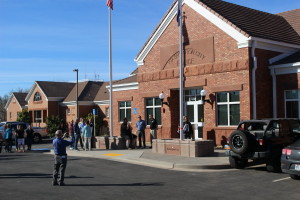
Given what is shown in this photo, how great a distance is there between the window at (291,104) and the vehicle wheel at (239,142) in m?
6.96

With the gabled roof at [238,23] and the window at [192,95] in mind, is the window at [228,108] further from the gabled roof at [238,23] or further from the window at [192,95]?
the gabled roof at [238,23]

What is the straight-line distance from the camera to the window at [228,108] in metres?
19.2

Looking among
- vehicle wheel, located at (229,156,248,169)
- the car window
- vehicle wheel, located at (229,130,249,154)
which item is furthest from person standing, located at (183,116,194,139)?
vehicle wheel, located at (229,130,249,154)

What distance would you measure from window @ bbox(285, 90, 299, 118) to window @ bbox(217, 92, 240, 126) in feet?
7.89

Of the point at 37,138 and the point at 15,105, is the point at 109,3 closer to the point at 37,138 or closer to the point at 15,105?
the point at 37,138

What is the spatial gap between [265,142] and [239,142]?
841 millimetres

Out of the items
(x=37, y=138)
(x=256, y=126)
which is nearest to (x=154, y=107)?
(x=256, y=126)

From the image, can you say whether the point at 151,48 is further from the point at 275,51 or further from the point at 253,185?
the point at 253,185

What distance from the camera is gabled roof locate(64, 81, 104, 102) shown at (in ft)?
156

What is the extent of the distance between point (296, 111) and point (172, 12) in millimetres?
9007

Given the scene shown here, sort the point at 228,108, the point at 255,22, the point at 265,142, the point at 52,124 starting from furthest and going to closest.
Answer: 1. the point at 52,124
2. the point at 255,22
3. the point at 228,108
4. the point at 265,142

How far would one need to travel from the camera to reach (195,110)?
71.5 ft

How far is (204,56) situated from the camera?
20.7 meters

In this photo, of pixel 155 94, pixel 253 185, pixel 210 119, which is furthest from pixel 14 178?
pixel 155 94
